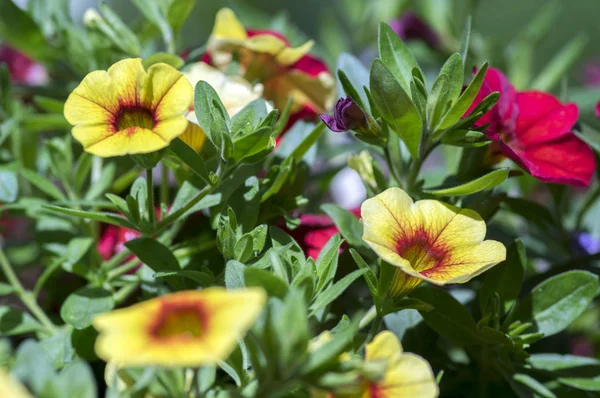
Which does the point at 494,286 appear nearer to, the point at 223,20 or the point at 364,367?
the point at 364,367

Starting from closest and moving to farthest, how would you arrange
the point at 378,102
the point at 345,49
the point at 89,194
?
the point at 378,102 → the point at 89,194 → the point at 345,49

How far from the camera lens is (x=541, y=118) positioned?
2.17ft

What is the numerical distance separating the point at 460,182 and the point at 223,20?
1.02 ft

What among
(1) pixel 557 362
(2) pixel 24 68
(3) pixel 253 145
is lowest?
(1) pixel 557 362

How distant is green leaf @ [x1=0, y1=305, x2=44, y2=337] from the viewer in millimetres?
624

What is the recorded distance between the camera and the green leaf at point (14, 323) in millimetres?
624

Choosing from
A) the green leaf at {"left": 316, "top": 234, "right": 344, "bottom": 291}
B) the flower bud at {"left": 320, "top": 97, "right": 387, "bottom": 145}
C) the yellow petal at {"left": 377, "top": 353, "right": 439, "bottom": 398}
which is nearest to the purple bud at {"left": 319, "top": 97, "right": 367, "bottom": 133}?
the flower bud at {"left": 320, "top": 97, "right": 387, "bottom": 145}

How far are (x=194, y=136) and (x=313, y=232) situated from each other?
0.14 meters

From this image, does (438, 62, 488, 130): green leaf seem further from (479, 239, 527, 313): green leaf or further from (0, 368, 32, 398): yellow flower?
(0, 368, 32, 398): yellow flower

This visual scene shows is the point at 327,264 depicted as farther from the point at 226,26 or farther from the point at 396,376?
the point at 226,26

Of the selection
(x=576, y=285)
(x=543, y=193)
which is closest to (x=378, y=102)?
(x=576, y=285)

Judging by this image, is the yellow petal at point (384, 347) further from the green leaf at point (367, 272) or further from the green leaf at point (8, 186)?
the green leaf at point (8, 186)

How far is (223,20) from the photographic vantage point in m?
0.73

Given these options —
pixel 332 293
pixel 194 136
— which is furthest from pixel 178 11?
pixel 332 293
